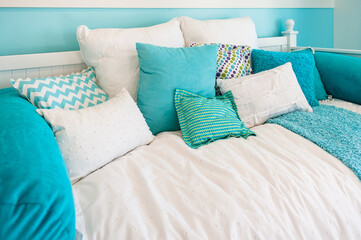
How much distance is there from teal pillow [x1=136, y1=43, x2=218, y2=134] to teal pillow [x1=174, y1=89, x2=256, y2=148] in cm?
5

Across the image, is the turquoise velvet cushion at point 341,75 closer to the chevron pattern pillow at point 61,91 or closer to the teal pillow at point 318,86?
the teal pillow at point 318,86

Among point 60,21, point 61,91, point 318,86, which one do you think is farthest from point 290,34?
point 61,91

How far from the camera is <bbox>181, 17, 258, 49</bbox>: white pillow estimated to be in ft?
5.49

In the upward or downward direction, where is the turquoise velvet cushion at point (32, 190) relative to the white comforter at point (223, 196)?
upward

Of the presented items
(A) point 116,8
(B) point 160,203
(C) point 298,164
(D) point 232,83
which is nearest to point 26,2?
(A) point 116,8

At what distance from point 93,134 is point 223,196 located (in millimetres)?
513

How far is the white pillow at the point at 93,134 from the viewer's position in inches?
38.8

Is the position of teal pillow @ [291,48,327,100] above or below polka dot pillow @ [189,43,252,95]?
below

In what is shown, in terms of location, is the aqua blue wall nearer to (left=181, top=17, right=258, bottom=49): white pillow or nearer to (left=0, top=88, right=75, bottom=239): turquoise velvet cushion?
(left=181, top=17, right=258, bottom=49): white pillow

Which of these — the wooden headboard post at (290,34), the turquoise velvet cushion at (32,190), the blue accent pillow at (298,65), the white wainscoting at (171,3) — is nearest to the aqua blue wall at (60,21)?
the white wainscoting at (171,3)

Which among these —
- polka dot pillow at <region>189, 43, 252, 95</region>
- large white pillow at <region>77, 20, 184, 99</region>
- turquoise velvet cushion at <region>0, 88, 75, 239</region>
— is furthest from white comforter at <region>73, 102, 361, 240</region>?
polka dot pillow at <region>189, 43, 252, 95</region>

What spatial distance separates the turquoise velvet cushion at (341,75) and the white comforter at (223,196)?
74 cm

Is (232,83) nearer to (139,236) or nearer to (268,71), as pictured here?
(268,71)

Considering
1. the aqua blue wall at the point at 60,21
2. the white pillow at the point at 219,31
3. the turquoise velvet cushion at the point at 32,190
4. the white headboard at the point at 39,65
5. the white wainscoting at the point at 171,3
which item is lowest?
the turquoise velvet cushion at the point at 32,190
